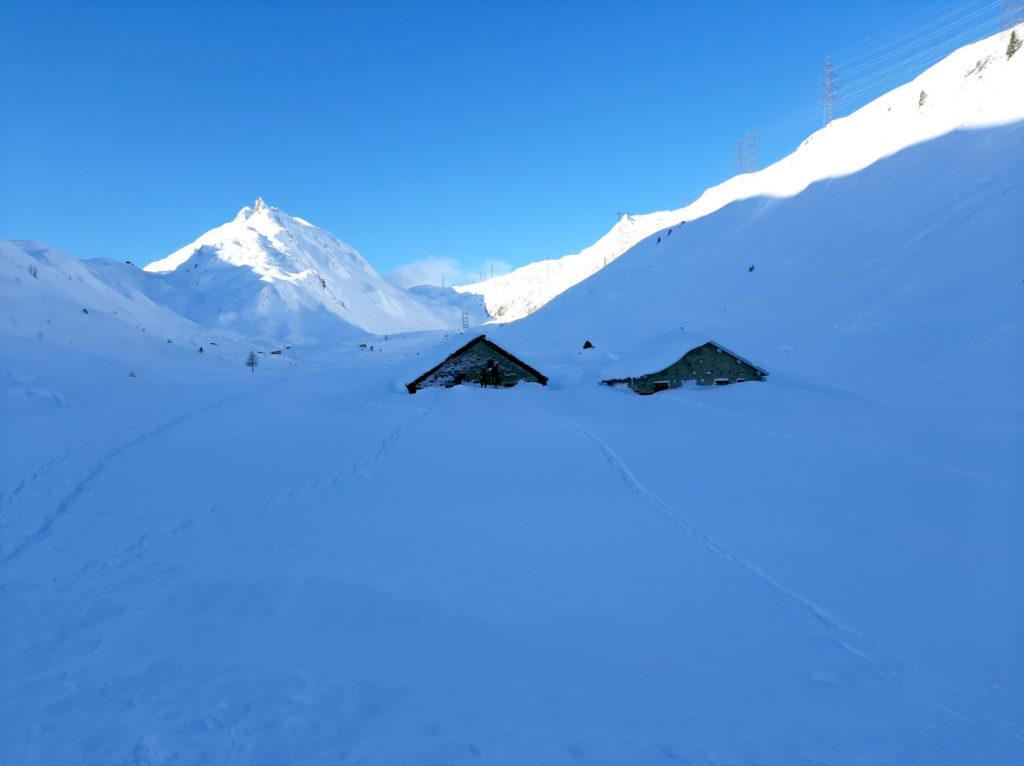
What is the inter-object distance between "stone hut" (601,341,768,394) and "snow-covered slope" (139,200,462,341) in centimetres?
7194

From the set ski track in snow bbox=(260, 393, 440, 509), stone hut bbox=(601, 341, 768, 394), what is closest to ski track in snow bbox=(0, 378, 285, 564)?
ski track in snow bbox=(260, 393, 440, 509)

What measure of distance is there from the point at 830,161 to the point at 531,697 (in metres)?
67.7

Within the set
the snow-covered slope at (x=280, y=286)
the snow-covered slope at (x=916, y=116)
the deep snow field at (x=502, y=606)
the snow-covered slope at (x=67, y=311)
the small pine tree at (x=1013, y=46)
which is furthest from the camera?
the snow-covered slope at (x=280, y=286)

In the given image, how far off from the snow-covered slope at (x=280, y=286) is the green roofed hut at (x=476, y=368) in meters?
65.0

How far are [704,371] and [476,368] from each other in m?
12.2

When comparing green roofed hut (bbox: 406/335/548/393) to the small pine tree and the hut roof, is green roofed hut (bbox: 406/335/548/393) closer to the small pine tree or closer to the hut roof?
the hut roof

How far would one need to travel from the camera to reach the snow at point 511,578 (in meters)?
4.44

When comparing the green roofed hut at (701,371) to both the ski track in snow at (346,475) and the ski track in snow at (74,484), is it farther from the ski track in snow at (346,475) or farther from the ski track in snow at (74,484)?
the ski track in snow at (74,484)

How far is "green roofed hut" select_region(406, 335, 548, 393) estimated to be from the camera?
29.0m

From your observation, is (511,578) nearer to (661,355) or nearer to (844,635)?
(844,635)

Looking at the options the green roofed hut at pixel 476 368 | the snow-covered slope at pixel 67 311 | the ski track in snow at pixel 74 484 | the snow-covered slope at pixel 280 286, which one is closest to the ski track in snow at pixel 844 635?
the ski track in snow at pixel 74 484

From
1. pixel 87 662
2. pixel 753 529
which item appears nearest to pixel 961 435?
Answer: pixel 753 529

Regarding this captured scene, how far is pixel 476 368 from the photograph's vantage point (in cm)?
2959

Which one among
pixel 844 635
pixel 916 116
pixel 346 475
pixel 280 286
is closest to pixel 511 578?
pixel 844 635
